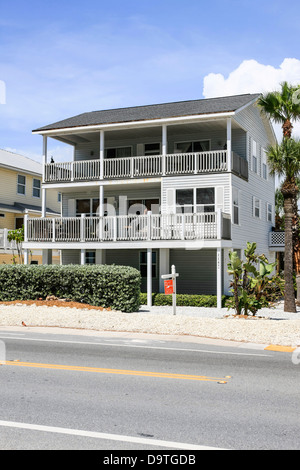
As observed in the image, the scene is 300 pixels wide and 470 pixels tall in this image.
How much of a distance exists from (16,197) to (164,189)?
54.1 feet

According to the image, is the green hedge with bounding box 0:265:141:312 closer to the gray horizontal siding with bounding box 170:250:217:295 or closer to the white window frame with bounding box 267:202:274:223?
the gray horizontal siding with bounding box 170:250:217:295

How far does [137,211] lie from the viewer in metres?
28.2

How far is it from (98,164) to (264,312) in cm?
1192

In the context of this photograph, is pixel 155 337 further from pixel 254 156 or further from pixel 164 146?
pixel 254 156

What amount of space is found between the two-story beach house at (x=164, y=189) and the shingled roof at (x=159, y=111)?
78 millimetres

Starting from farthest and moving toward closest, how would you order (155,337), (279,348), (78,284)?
(78,284)
(155,337)
(279,348)

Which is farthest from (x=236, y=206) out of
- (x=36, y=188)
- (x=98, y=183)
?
(x=36, y=188)

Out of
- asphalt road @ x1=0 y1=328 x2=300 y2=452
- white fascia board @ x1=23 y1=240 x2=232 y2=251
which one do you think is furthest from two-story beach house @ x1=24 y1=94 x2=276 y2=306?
asphalt road @ x1=0 y1=328 x2=300 y2=452

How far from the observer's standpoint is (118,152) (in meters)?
29.2

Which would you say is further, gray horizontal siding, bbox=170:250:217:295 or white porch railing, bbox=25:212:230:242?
gray horizontal siding, bbox=170:250:217:295

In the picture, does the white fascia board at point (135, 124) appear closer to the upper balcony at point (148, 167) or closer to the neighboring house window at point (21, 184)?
the upper balcony at point (148, 167)

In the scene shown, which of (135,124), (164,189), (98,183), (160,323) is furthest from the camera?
(98,183)

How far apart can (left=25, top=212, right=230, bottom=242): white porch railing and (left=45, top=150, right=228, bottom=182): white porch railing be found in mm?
2523

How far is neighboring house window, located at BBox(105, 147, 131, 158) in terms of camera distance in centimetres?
2900
